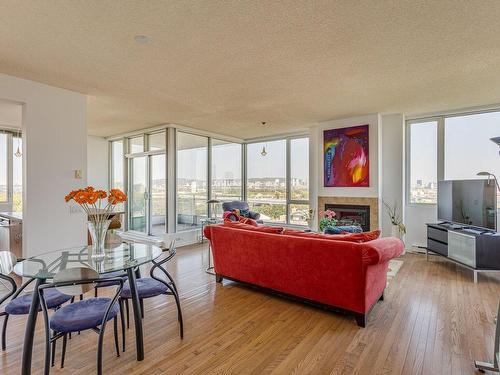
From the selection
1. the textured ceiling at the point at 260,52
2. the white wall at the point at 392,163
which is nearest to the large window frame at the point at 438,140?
the white wall at the point at 392,163

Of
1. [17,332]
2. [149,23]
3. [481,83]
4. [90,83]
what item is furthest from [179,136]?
[481,83]

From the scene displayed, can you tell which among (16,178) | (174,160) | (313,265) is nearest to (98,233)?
(313,265)

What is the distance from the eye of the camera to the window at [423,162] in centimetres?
525

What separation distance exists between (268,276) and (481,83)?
377cm

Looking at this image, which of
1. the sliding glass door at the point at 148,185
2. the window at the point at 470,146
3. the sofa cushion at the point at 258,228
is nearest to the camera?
the sofa cushion at the point at 258,228

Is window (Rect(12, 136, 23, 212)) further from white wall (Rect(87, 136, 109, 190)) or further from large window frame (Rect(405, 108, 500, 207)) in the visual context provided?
large window frame (Rect(405, 108, 500, 207))

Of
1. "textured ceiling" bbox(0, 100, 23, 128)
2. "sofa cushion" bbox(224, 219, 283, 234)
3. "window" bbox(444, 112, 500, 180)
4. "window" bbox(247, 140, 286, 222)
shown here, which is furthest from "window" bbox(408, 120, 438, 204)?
"textured ceiling" bbox(0, 100, 23, 128)

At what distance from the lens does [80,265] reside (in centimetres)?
227

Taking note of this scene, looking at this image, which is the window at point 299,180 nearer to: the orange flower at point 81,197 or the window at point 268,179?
the window at point 268,179

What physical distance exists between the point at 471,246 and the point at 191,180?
5395 mm

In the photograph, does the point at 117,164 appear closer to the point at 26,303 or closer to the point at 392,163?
the point at 26,303

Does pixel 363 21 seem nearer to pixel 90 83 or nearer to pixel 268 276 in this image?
pixel 268 276

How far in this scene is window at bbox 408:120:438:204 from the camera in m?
5.25

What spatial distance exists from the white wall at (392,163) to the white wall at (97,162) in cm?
693
